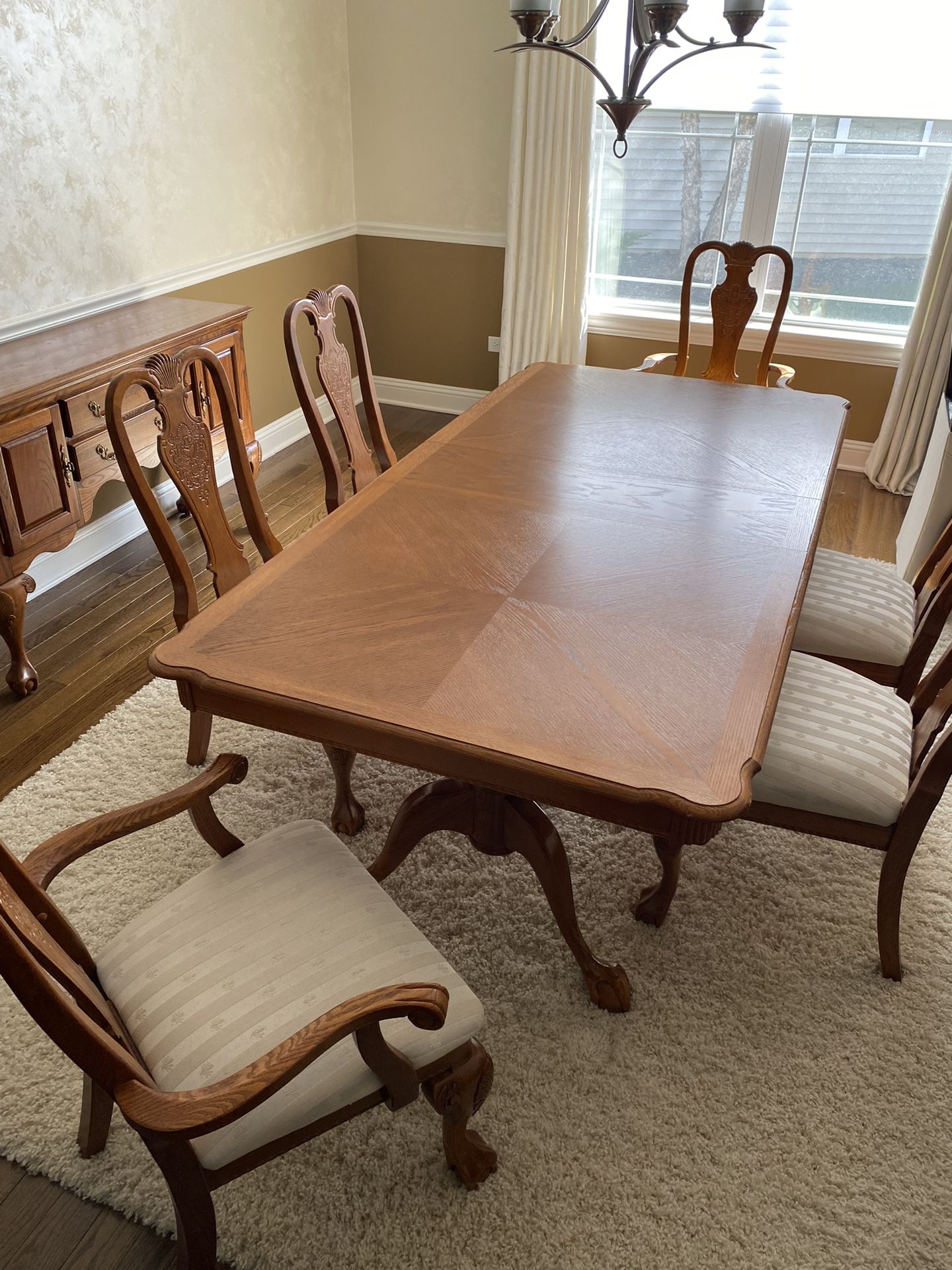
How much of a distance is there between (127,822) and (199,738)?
1.00 metres

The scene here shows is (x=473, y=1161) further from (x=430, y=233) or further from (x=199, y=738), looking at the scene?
(x=430, y=233)

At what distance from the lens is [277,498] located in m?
3.81

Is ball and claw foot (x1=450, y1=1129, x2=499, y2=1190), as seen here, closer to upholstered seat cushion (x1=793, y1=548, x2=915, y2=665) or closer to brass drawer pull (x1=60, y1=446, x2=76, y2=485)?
upholstered seat cushion (x1=793, y1=548, x2=915, y2=665)

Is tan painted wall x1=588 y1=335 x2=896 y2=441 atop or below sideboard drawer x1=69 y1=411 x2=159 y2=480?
below

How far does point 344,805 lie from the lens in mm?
2125

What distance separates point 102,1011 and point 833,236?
13.1ft

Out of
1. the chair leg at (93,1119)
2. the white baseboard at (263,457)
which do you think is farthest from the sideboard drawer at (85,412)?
the chair leg at (93,1119)

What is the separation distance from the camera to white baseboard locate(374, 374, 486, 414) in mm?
4699

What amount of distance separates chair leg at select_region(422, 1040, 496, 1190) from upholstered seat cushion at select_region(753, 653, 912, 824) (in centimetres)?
69

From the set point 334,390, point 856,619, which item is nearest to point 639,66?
point 334,390

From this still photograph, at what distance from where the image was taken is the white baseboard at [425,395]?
4.70 meters

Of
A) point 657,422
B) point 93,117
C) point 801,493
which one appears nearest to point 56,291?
point 93,117

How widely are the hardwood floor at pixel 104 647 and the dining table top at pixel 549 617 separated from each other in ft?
2.66

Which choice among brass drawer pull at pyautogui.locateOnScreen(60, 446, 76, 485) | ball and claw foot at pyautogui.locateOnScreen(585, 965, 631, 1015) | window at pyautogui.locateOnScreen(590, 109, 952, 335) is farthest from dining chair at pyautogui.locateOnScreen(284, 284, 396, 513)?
window at pyautogui.locateOnScreen(590, 109, 952, 335)
